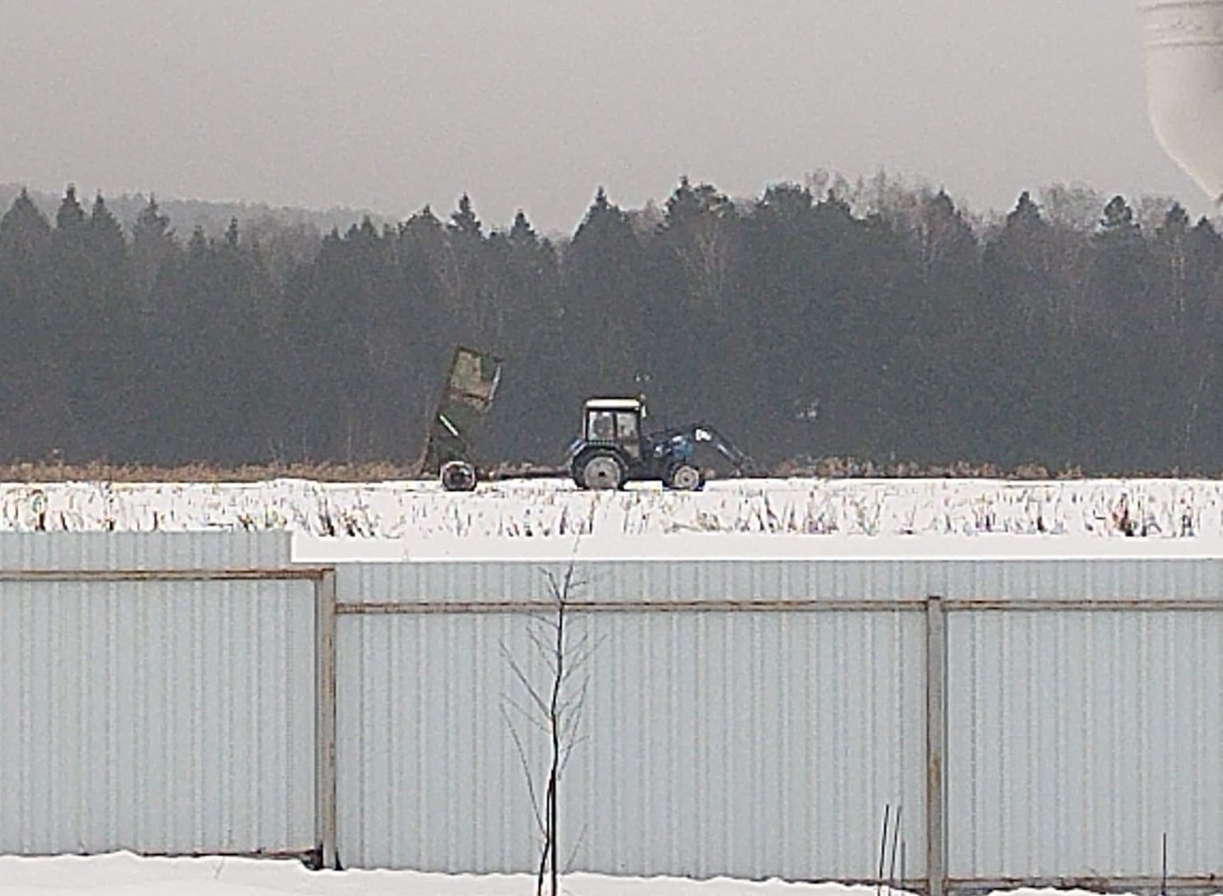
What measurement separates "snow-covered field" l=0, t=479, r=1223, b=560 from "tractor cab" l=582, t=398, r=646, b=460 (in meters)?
0.71

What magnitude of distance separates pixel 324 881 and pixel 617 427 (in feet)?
73.3

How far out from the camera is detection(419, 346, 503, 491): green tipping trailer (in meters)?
36.8

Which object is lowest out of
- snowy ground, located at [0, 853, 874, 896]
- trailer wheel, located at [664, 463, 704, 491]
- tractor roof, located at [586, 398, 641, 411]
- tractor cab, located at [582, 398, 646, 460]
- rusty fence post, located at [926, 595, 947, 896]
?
snowy ground, located at [0, 853, 874, 896]

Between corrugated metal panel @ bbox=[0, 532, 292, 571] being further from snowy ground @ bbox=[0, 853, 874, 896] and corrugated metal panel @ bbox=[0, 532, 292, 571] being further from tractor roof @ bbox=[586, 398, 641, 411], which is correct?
tractor roof @ bbox=[586, 398, 641, 411]

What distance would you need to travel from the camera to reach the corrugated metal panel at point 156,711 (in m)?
10.8

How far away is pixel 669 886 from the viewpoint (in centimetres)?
1071

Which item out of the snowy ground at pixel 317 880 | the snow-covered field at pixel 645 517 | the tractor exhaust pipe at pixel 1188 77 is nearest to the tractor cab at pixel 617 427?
the snow-covered field at pixel 645 517

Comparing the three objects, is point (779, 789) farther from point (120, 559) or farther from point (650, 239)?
point (650, 239)

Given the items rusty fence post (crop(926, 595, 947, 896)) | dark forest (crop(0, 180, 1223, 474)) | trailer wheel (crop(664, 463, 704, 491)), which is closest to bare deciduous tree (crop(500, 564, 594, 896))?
rusty fence post (crop(926, 595, 947, 896))

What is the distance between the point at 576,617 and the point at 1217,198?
4.52 meters

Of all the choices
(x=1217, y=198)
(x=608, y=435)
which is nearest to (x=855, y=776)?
(x=1217, y=198)

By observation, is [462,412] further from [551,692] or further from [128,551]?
[551,692]

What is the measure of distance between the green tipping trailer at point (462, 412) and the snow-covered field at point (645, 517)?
2.60 metres

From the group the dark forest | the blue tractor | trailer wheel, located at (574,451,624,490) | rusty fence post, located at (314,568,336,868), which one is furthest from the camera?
the dark forest
